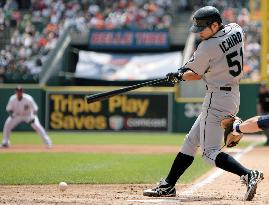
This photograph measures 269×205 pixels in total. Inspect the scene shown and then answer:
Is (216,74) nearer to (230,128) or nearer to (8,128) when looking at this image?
(230,128)

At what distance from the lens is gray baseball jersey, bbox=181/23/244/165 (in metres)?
8.01

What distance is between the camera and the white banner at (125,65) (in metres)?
29.9

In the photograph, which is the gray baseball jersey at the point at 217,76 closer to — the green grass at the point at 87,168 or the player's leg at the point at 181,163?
the player's leg at the point at 181,163

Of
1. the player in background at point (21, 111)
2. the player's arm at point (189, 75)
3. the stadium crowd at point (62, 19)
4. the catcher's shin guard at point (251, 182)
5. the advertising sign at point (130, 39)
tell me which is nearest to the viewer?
the catcher's shin guard at point (251, 182)

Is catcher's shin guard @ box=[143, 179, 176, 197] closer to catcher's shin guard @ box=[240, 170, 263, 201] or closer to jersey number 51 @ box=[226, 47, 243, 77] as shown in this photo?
catcher's shin guard @ box=[240, 170, 263, 201]

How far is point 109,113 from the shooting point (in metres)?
27.2

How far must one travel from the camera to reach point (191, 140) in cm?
847

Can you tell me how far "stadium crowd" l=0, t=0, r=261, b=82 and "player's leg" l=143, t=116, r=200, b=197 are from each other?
20.8 m

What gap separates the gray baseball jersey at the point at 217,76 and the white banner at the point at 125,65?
2131 centimetres

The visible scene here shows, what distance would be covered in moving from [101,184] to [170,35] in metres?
21.0

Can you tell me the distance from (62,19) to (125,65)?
11.5ft

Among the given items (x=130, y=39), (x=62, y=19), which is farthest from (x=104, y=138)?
(x=62, y=19)

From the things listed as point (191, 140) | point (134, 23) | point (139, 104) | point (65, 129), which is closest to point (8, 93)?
point (65, 129)

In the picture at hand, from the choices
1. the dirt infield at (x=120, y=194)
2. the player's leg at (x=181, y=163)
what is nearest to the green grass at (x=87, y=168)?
the dirt infield at (x=120, y=194)
